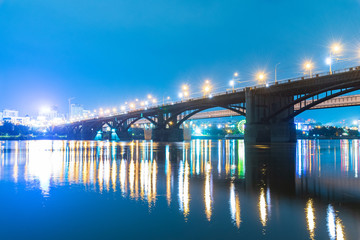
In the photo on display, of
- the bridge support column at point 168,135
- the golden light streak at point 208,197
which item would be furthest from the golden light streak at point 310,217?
the bridge support column at point 168,135

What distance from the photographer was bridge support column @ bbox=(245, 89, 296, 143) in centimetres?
7219

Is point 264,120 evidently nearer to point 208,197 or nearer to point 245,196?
point 245,196

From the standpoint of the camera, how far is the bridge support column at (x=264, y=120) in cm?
7219

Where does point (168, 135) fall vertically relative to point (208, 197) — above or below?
above

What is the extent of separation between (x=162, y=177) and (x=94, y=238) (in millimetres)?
10746

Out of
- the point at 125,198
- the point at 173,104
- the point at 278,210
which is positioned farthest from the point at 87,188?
the point at 173,104

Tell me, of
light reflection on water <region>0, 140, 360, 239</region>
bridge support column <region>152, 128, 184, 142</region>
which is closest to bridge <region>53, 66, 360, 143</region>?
bridge support column <region>152, 128, 184, 142</region>

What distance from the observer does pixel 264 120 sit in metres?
72.8

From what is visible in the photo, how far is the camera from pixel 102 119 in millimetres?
153250

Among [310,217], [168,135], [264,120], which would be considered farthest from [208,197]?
[168,135]

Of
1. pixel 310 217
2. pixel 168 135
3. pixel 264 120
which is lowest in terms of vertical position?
pixel 310 217

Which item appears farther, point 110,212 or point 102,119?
point 102,119

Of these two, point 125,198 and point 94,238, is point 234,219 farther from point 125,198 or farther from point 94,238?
point 125,198

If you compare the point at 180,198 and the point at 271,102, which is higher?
the point at 271,102
